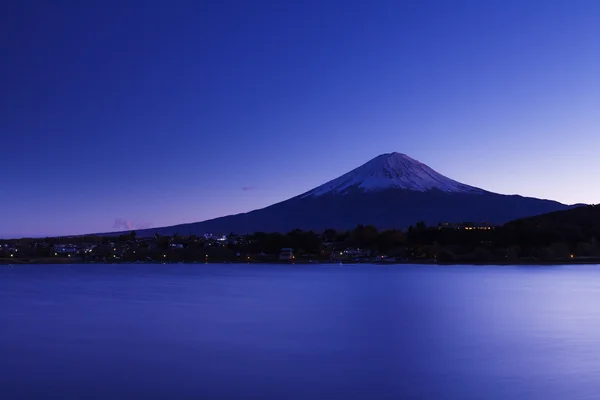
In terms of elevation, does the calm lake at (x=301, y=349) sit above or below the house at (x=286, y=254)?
below

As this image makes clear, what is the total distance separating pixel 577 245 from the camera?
190 ft

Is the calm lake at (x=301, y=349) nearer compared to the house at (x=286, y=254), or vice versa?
the calm lake at (x=301, y=349)

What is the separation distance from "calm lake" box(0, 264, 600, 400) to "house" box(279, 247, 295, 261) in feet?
150

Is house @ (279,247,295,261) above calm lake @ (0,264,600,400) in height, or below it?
above

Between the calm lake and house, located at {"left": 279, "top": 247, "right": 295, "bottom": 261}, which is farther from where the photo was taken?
house, located at {"left": 279, "top": 247, "right": 295, "bottom": 261}

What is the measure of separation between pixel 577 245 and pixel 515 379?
53441mm

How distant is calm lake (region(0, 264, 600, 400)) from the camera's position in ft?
25.9

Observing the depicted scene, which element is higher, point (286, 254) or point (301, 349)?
point (286, 254)

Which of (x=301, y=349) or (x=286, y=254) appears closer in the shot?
(x=301, y=349)

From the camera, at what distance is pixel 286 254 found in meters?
67.3

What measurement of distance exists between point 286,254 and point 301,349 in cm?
5633

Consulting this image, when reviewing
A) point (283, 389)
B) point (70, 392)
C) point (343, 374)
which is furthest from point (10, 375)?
point (343, 374)

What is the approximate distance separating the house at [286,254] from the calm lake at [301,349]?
4566 centimetres

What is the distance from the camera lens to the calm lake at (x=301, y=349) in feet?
25.9
